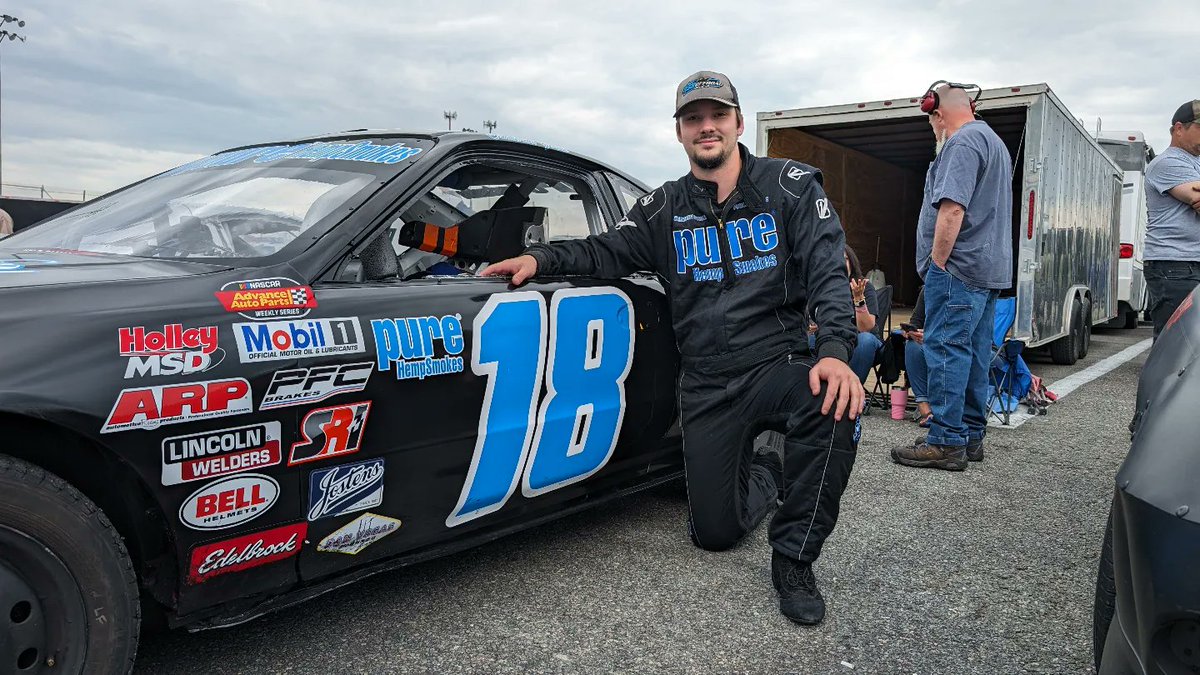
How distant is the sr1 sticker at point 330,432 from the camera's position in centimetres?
196

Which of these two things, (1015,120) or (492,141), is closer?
(492,141)

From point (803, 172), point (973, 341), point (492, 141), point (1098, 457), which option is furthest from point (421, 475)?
point (1098, 457)

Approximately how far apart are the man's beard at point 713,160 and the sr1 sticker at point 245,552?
181cm

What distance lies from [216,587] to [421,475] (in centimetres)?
55

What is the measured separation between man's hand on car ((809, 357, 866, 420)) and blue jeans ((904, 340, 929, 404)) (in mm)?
3129

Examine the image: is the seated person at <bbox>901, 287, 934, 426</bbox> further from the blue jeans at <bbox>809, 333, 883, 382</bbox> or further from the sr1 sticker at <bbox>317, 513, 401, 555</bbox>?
the sr1 sticker at <bbox>317, 513, 401, 555</bbox>

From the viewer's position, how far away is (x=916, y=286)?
14805 mm

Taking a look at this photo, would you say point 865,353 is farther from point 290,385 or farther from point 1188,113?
point 290,385

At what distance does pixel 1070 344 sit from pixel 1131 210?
5130 mm

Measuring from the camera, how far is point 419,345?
2.20 metres

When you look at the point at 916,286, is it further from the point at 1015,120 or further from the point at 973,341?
the point at 973,341

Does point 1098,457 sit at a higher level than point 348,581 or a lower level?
lower

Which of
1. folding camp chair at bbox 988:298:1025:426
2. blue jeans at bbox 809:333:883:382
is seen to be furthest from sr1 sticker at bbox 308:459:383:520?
folding camp chair at bbox 988:298:1025:426

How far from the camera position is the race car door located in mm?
2104
